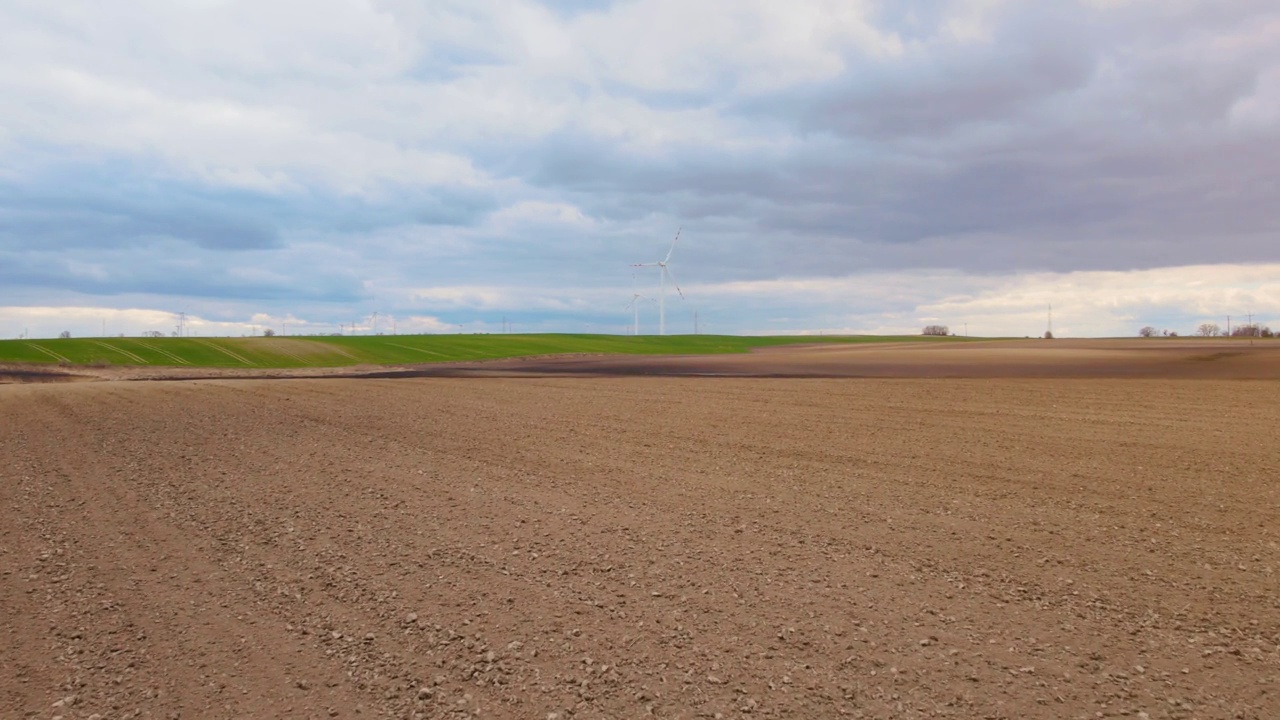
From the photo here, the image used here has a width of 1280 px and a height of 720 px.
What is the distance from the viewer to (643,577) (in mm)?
7645

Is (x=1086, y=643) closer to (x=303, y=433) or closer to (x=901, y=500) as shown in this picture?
(x=901, y=500)

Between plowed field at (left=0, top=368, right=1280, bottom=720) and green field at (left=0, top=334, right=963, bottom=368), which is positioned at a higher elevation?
green field at (left=0, top=334, right=963, bottom=368)

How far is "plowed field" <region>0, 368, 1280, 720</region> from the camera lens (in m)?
5.39

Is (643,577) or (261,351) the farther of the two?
(261,351)

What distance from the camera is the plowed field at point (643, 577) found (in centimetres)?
539

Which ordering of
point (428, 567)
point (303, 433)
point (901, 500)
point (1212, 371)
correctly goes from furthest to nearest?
point (1212, 371) < point (303, 433) < point (901, 500) < point (428, 567)

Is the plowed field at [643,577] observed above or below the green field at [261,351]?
below

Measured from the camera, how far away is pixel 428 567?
7.96 metres

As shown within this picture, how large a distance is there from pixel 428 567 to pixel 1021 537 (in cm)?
647

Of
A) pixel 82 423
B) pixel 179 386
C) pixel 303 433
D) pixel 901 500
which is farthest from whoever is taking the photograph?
pixel 179 386

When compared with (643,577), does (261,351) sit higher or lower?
higher

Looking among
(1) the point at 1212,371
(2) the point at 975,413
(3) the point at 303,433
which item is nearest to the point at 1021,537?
(2) the point at 975,413

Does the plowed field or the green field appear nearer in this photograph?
the plowed field

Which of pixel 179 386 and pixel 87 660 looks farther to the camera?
pixel 179 386
